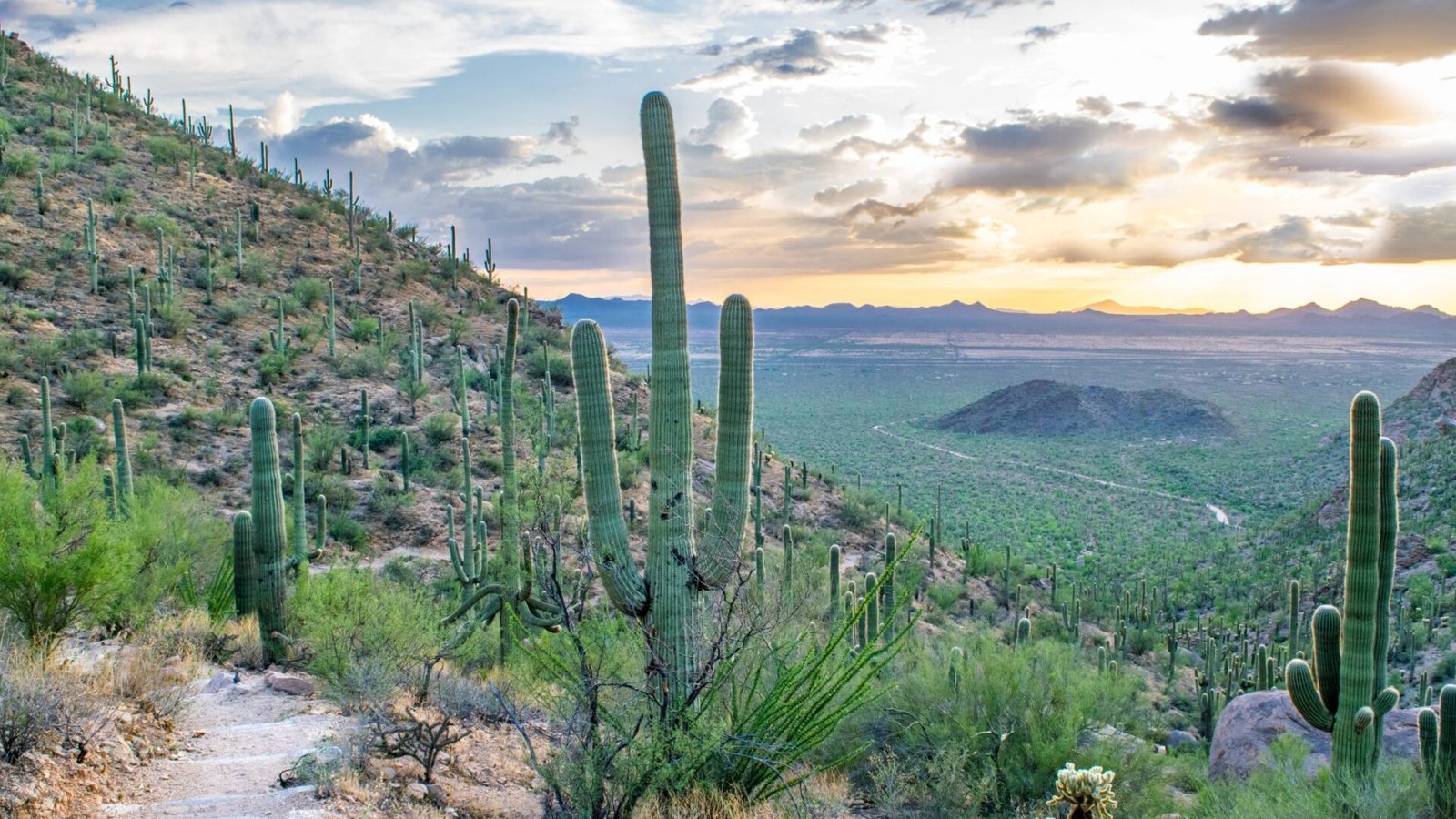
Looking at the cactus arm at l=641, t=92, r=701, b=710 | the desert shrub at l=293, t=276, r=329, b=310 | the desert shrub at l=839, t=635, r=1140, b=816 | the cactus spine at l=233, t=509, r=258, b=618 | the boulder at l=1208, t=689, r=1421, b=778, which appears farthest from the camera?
the desert shrub at l=293, t=276, r=329, b=310

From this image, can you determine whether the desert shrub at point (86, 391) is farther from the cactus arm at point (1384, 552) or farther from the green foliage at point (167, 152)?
the cactus arm at point (1384, 552)

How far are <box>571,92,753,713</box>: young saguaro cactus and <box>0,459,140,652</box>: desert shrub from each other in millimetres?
5154

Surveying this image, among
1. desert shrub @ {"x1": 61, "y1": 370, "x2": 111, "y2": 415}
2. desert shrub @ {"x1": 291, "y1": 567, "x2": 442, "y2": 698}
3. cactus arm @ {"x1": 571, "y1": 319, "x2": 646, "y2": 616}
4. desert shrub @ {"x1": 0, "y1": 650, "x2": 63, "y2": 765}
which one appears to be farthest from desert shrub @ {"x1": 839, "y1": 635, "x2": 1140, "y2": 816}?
desert shrub @ {"x1": 61, "y1": 370, "x2": 111, "y2": 415}

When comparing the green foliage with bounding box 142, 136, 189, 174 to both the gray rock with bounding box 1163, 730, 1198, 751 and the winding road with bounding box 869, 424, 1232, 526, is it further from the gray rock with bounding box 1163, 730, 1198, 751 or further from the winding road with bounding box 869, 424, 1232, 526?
the winding road with bounding box 869, 424, 1232, 526

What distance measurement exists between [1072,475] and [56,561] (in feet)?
189

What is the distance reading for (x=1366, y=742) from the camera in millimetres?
9773

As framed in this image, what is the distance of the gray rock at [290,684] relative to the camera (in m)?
9.67

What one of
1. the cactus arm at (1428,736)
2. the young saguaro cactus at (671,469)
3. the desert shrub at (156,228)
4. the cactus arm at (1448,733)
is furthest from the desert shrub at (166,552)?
the desert shrub at (156,228)

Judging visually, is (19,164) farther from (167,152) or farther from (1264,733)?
(1264,733)

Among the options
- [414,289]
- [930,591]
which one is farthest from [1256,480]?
[414,289]

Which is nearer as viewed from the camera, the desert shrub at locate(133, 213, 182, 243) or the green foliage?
the desert shrub at locate(133, 213, 182, 243)

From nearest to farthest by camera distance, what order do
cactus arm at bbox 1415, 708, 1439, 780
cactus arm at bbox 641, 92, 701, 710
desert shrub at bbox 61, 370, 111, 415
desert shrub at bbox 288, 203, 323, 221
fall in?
cactus arm at bbox 641, 92, 701, 710 < cactus arm at bbox 1415, 708, 1439, 780 < desert shrub at bbox 61, 370, 111, 415 < desert shrub at bbox 288, 203, 323, 221

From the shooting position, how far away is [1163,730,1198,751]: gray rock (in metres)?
16.8

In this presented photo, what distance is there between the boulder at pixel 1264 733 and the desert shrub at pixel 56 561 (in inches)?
508
